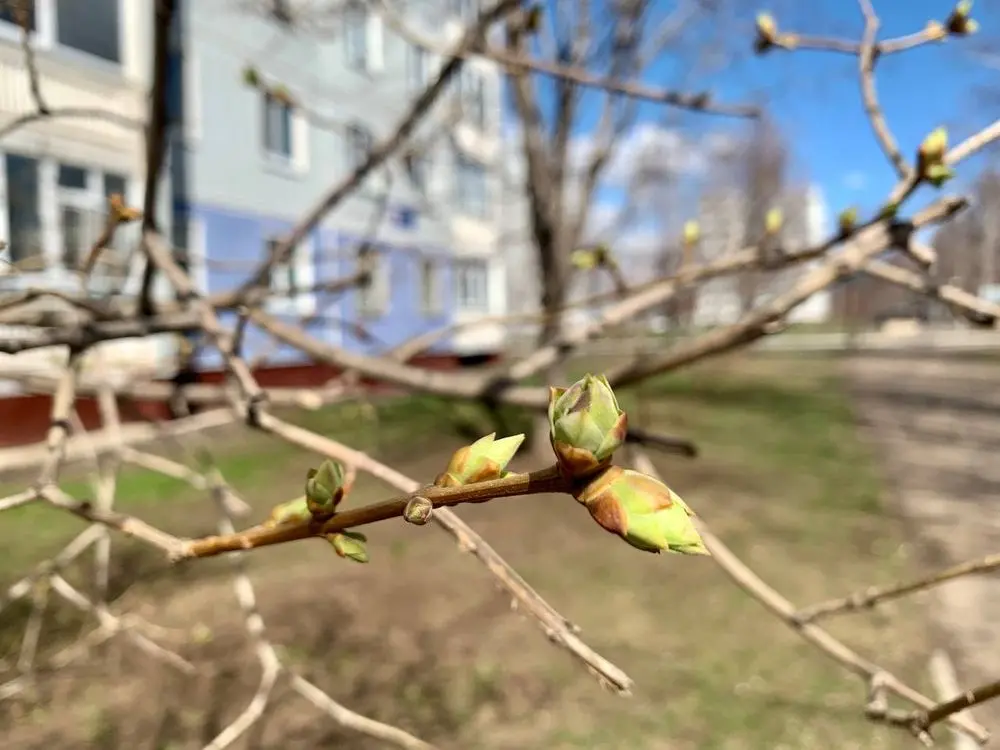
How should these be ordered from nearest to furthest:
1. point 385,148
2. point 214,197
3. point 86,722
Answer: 1. point 385,148
2. point 86,722
3. point 214,197

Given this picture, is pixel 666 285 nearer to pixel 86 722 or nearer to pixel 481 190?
pixel 86 722

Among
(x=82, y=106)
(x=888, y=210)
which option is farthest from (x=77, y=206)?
(x=888, y=210)

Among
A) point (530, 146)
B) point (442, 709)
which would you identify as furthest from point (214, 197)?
point (442, 709)

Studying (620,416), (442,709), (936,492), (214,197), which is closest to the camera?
(620,416)

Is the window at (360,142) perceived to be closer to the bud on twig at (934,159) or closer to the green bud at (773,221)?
the green bud at (773,221)

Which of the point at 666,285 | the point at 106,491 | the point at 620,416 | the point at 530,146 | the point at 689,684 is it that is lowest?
the point at 689,684

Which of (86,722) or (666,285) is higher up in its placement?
(666,285)

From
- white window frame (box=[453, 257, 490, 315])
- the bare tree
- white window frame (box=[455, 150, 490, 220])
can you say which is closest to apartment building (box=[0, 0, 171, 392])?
the bare tree

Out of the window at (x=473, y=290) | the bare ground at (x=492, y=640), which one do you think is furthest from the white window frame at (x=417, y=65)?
the bare ground at (x=492, y=640)

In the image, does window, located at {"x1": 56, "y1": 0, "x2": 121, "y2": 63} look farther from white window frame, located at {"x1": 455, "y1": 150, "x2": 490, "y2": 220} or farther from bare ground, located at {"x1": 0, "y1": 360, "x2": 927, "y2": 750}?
white window frame, located at {"x1": 455, "y1": 150, "x2": 490, "y2": 220}
